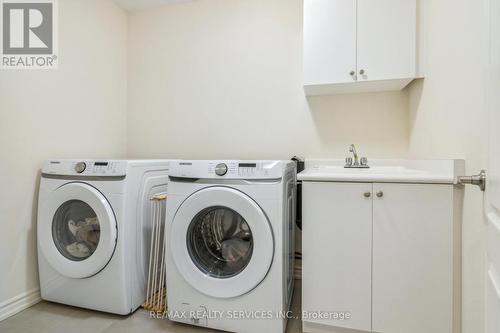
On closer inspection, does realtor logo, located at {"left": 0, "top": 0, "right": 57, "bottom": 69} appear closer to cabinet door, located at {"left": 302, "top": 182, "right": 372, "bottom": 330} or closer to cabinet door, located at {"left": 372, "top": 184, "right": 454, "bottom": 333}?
cabinet door, located at {"left": 302, "top": 182, "right": 372, "bottom": 330}

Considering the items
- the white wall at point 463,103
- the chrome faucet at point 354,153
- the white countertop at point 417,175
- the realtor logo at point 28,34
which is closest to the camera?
the white wall at point 463,103

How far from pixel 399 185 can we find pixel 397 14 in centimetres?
108

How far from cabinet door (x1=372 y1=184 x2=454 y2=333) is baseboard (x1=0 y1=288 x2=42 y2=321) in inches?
79.1

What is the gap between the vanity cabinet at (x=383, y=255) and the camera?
3.62 feet

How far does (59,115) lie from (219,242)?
1.46 metres

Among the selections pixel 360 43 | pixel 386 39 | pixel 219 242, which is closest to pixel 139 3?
pixel 360 43

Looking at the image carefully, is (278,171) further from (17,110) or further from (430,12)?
(17,110)

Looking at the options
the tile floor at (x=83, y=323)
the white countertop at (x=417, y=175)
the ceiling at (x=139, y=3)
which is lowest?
the tile floor at (x=83, y=323)

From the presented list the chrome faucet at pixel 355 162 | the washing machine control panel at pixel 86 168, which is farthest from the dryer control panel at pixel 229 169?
the chrome faucet at pixel 355 162

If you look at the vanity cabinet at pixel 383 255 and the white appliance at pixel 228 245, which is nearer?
the vanity cabinet at pixel 383 255

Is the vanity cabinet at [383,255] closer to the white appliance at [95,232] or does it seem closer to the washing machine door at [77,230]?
the white appliance at [95,232]

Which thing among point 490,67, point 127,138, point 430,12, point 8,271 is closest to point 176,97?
point 127,138

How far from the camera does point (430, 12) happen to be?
1395mm

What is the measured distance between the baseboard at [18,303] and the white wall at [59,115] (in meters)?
0.01
